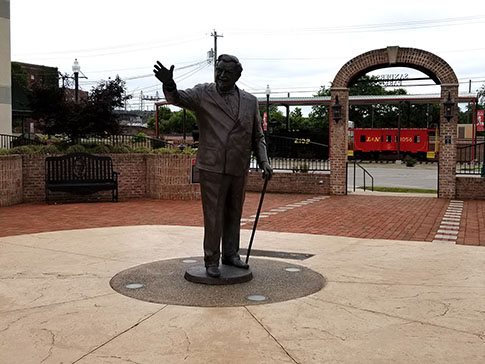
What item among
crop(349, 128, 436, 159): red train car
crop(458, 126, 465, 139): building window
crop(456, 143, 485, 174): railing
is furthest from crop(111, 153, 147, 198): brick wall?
crop(458, 126, 465, 139): building window

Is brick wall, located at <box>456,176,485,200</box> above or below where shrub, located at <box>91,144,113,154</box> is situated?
below

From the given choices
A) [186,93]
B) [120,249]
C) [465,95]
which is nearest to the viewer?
[186,93]

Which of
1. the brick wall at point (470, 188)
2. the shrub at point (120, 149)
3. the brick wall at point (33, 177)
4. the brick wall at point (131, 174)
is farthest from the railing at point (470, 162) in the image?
the brick wall at point (33, 177)

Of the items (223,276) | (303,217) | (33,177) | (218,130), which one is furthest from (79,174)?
(223,276)

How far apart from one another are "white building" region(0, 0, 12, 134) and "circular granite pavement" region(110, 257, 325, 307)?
20901mm

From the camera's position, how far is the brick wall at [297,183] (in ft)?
53.5

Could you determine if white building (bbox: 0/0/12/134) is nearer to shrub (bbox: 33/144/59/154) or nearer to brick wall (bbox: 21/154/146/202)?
shrub (bbox: 33/144/59/154)

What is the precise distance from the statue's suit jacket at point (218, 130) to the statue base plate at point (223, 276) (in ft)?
3.16

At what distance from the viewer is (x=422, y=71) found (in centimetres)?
1584

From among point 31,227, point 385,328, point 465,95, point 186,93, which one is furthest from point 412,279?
point 465,95

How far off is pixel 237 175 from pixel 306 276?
48.6 inches

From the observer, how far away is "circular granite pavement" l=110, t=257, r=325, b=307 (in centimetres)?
443

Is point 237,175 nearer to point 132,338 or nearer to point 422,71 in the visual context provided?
point 132,338

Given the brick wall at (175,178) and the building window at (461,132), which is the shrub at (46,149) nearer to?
the brick wall at (175,178)
